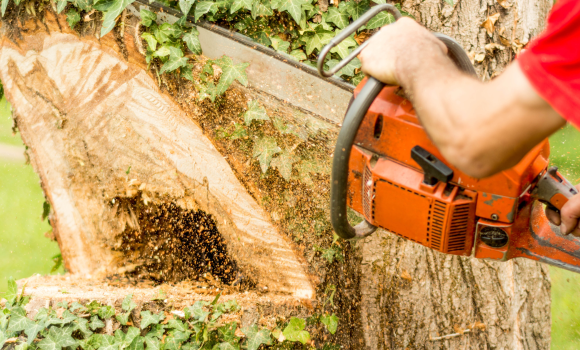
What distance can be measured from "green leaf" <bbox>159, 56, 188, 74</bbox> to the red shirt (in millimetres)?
1420

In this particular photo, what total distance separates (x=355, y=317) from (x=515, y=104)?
61.1 inches

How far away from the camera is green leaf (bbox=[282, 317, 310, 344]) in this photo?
5.65ft

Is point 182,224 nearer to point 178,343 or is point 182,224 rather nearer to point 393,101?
point 178,343

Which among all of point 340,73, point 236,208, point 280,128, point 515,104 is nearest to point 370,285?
point 236,208

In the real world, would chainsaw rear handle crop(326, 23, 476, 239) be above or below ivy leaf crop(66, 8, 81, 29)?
below

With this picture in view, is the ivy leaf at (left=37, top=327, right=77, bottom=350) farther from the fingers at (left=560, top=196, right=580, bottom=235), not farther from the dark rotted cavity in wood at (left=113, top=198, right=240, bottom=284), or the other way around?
the fingers at (left=560, top=196, right=580, bottom=235)

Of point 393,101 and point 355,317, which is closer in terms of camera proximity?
point 393,101

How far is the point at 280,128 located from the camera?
69.2 inches

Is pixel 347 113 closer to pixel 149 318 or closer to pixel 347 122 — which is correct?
pixel 347 122

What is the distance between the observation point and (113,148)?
2.10 meters

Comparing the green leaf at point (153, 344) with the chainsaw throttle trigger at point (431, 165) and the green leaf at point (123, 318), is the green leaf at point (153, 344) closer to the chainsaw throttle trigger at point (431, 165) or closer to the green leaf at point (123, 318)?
the green leaf at point (123, 318)

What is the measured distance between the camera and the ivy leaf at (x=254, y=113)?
172 cm

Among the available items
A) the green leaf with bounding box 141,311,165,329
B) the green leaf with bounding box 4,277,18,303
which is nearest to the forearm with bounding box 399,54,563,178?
the green leaf with bounding box 141,311,165,329

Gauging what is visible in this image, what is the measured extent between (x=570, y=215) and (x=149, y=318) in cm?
159
